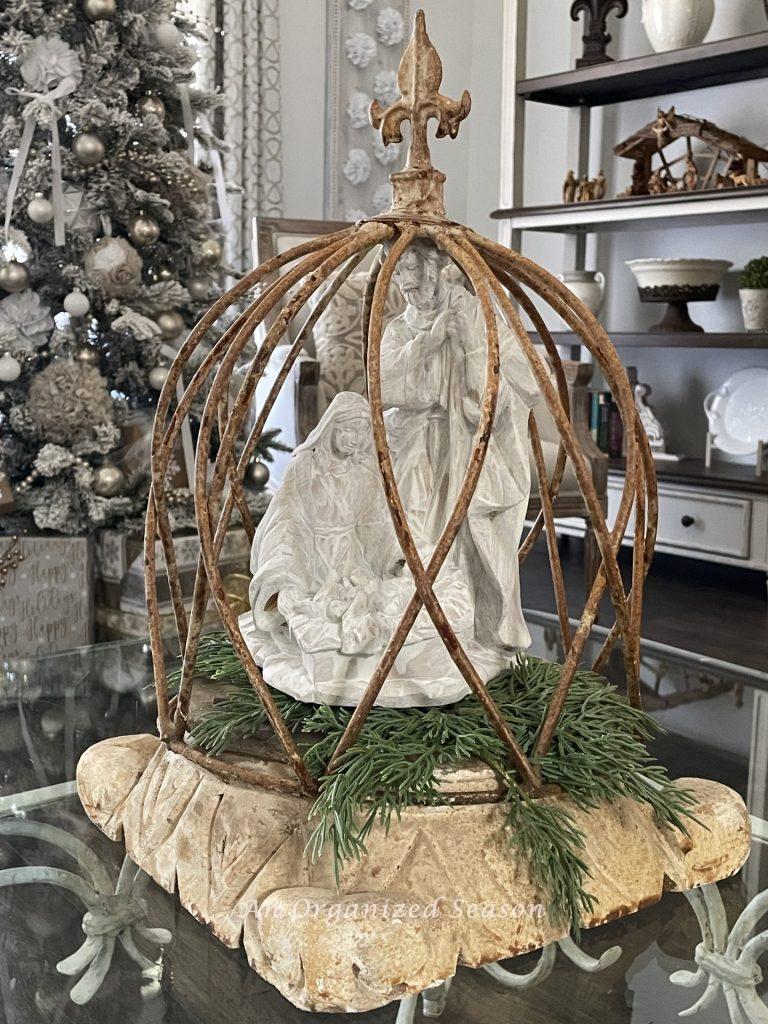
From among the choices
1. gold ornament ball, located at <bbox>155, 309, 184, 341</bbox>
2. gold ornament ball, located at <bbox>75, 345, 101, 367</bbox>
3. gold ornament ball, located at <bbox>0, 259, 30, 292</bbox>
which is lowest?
gold ornament ball, located at <bbox>75, 345, 101, 367</bbox>

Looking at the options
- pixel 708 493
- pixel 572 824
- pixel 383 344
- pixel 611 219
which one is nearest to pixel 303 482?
pixel 383 344

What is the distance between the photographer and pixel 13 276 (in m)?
2.53

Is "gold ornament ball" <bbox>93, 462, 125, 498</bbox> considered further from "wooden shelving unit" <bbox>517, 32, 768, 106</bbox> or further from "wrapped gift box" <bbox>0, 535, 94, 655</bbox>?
"wooden shelving unit" <bbox>517, 32, 768, 106</bbox>

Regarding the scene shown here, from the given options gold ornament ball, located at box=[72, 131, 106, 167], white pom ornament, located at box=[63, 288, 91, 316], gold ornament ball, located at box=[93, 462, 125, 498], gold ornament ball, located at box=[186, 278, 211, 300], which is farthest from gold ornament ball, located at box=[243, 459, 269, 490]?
gold ornament ball, located at box=[72, 131, 106, 167]

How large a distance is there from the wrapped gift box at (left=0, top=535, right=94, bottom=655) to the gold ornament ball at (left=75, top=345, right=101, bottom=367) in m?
0.42

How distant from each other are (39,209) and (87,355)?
1.13ft

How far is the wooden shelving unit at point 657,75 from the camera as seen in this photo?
338 cm

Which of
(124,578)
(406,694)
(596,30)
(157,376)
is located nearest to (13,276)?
(157,376)

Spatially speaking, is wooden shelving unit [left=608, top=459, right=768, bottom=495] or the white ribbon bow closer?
the white ribbon bow

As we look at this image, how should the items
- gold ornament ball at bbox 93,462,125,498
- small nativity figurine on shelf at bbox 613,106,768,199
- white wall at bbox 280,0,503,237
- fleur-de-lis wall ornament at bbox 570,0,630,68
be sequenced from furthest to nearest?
white wall at bbox 280,0,503,237 < fleur-de-lis wall ornament at bbox 570,0,630,68 < small nativity figurine on shelf at bbox 613,106,768,199 < gold ornament ball at bbox 93,462,125,498

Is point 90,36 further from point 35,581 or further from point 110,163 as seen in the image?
point 35,581

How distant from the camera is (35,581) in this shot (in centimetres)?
268

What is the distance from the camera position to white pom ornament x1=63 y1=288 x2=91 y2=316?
257cm

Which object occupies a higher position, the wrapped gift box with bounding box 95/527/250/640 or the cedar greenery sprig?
the cedar greenery sprig
